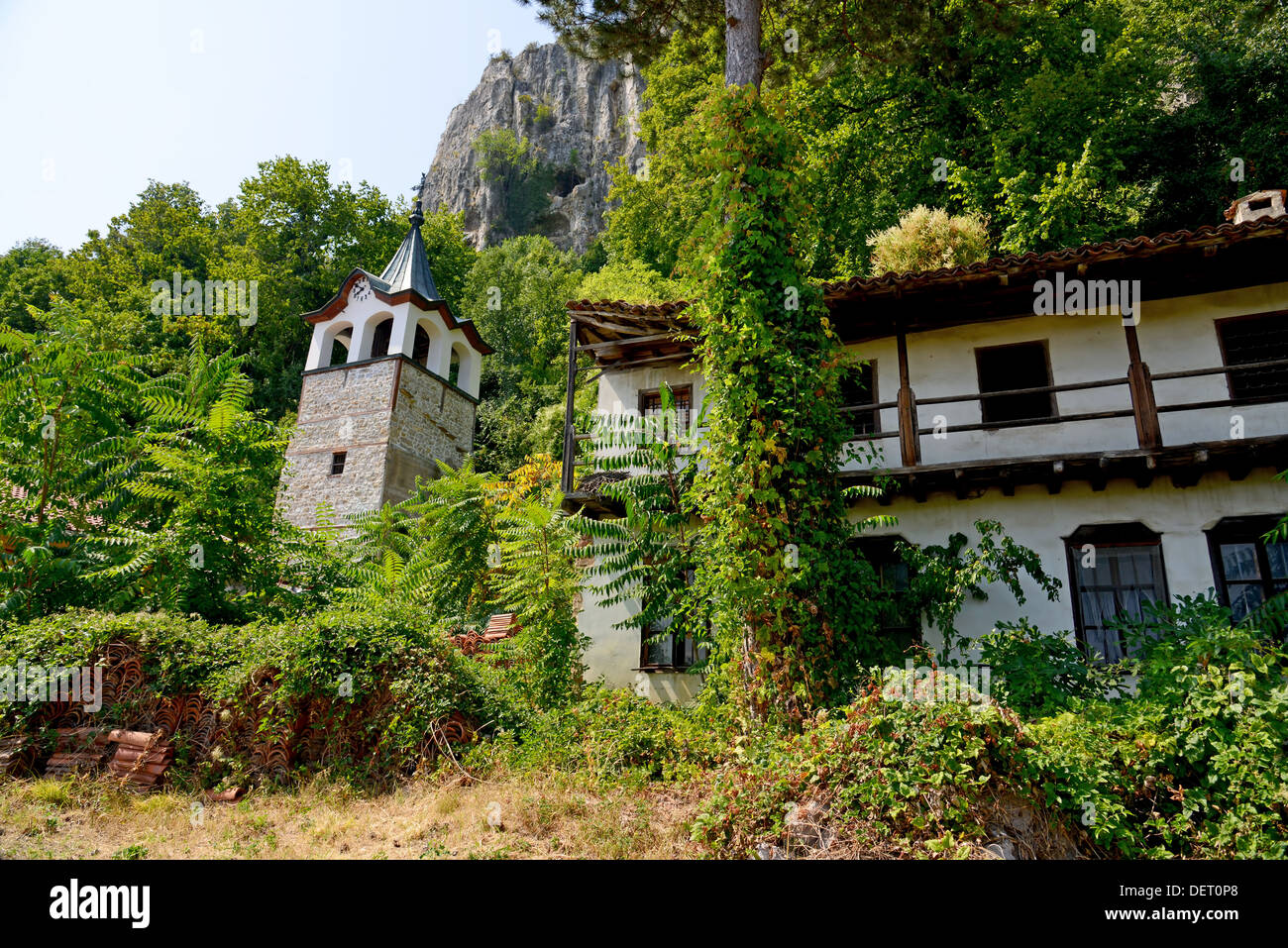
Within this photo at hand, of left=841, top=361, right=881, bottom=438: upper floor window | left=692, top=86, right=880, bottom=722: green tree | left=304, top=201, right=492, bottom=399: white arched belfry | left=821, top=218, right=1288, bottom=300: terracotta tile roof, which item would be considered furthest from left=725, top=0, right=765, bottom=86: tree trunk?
left=304, top=201, right=492, bottom=399: white arched belfry

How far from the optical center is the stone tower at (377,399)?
77.9 ft

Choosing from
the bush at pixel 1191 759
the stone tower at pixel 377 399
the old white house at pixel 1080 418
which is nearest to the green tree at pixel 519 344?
the stone tower at pixel 377 399

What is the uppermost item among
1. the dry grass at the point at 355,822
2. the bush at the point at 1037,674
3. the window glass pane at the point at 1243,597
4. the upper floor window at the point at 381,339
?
the upper floor window at the point at 381,339

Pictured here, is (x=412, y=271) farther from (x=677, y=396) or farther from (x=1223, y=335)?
(x=1223, y=335)

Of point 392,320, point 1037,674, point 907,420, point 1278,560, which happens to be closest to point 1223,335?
point 1278,560

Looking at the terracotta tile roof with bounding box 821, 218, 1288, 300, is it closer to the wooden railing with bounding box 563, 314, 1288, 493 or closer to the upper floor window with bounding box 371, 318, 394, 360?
the wooden railing with bounding box 563, 314, 1288, 493

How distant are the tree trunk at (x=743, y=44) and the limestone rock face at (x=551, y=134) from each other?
43374 mm

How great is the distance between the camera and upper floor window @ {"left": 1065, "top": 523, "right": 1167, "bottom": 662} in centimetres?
924

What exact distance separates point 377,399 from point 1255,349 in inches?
864

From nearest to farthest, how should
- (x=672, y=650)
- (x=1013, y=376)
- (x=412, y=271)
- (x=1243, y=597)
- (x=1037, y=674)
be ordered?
(x=1037, y=674), (x=1243, y=597), (x=672, y=650), (x=1013, y=376), (x=412, y=271)

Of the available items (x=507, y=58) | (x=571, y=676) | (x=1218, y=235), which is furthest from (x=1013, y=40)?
(x=507, y=58)

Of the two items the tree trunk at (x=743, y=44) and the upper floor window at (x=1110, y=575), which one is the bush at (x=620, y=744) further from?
the tree trunk at (x=743, y=44)

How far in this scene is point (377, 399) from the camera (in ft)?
79.3

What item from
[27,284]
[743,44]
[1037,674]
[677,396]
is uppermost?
[27,284]
